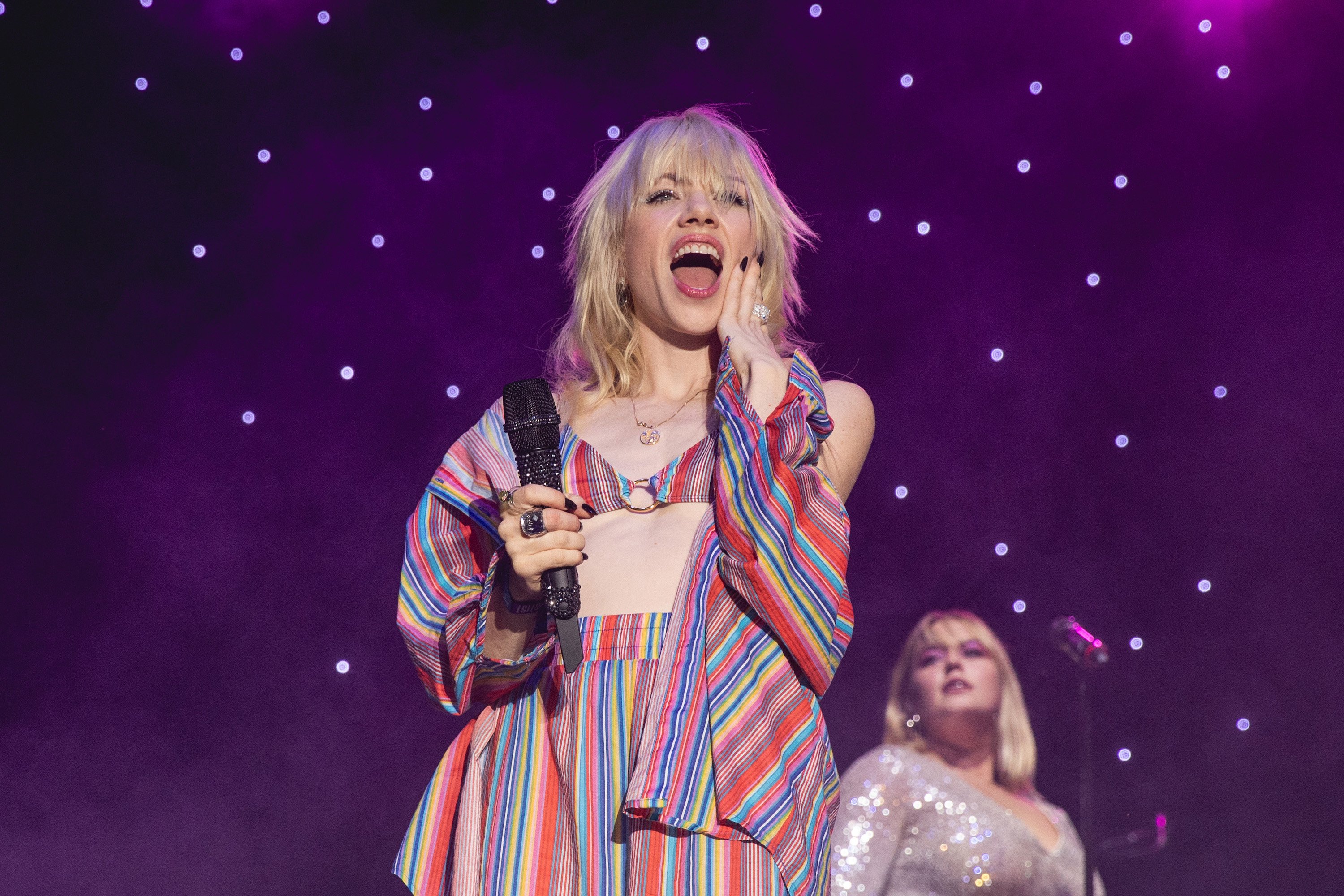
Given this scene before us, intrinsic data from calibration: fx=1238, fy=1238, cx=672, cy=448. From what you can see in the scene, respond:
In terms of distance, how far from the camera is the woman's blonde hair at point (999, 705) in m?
2.98

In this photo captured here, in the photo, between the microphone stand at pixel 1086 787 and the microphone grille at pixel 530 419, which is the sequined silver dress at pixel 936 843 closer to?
the microphone stand at pixel 1086 787

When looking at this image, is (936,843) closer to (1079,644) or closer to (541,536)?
(1079,644)

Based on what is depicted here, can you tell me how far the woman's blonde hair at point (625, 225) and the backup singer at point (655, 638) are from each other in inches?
5.5

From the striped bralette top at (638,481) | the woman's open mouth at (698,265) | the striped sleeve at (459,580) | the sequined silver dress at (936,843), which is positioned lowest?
the sequined silver dress at (936,843)

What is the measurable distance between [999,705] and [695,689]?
1.88 meters

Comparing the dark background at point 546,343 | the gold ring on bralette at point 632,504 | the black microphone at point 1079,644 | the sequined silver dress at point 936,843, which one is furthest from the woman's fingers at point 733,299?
the sequined silver dress at point 936,843

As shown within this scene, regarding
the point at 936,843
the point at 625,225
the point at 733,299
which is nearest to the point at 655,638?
the point at 733,299

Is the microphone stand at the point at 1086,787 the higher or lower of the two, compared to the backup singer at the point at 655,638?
lower

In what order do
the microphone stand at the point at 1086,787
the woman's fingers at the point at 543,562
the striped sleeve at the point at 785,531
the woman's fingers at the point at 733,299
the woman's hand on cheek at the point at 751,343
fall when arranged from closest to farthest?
the woman's fingers at the point at 543,562 < the striped sleeve at the point at 785,531 < the woman's hand on cheek at the point at 751,343 < the woman's fingers at the point at 733,299 < the microphone stand at the point at 1086,787

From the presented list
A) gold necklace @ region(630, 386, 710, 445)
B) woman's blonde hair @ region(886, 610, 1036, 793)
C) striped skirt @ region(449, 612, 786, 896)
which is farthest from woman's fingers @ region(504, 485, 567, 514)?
woman's blonde hair @ region(886, 610, 1036, 793)

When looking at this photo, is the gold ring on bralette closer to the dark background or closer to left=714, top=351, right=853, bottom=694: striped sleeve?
left=714, top=351, right=853, bottom=694: striped sleeve

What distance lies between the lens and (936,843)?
2.82m

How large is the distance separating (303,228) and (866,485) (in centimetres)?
152

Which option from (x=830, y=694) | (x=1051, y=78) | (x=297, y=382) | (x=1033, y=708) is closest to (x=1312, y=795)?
(x=1033, y=708)
